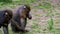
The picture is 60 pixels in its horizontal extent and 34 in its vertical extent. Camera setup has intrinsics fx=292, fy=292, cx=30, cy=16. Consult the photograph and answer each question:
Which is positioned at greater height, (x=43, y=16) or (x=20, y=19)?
(x=20, y=19)

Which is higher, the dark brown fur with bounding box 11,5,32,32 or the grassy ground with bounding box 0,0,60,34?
the dark brown fur with bounding box 11,5,32,32

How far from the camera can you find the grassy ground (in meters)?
9.20

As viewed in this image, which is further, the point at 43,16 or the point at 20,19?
the point at 43,16

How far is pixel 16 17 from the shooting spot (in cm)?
906

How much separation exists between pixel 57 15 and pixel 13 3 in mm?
2783

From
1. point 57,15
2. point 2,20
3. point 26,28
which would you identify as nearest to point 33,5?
point 57,15

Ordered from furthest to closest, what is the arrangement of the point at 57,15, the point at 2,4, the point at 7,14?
1. the point at 2,4
2. the point at 57,15
3. the point at 7,14

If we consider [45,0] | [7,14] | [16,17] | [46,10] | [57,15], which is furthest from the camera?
[45,0]

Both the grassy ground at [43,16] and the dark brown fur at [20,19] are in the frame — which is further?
the grassy ground at [43,16]

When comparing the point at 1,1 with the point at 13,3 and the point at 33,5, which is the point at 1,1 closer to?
the point at 13,3

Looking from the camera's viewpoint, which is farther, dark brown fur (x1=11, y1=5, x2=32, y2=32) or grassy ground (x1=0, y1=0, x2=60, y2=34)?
grassy ground (x1=0, y1=0, x2=60, y2=34)

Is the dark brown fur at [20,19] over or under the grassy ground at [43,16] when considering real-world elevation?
over

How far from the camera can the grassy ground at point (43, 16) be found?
920 centimetres

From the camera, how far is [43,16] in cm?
1066
